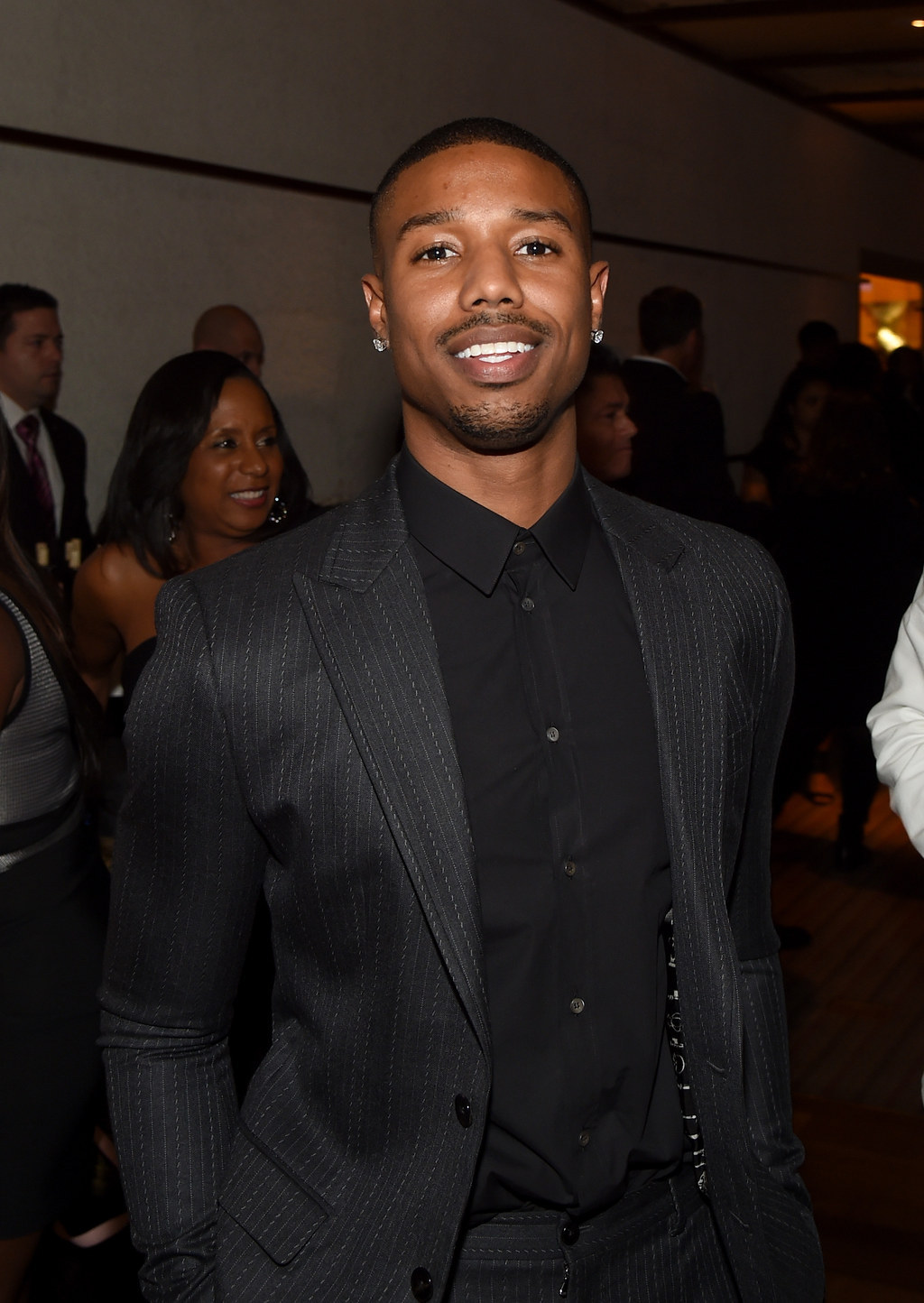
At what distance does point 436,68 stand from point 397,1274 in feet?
19.2

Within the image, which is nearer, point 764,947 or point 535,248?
point 535,248

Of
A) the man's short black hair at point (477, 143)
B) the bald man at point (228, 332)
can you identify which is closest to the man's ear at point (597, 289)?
the man's short black hair at point (477, 143)

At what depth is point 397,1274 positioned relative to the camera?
1209 millimetres

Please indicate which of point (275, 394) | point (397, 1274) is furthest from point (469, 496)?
point (275, 394)

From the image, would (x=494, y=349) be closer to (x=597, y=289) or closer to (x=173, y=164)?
(x=597, y=289)

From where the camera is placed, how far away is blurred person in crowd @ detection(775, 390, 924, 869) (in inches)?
176

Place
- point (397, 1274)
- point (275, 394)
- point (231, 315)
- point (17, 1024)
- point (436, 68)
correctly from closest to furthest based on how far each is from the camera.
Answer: point (397, 1274), point (17, 1024), point (231, 315), point (275, 394), point (436, 68)

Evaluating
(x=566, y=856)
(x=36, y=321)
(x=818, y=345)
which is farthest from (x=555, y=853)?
(x=818, y=345)

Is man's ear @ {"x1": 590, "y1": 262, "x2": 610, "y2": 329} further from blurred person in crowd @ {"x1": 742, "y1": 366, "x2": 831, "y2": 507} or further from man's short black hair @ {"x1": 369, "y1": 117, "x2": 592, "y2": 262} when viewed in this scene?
blurred person in crowd @ {"x1": 742, "y1": 366, "x2": 831, "y2": 507}

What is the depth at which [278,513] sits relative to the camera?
307cm

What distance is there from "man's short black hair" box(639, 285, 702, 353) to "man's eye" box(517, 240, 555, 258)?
3820 millimetres

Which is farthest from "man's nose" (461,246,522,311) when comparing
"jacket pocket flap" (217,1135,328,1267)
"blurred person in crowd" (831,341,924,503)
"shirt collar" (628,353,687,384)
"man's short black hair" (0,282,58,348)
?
"blurred person in crowd" (831,341,924,503)

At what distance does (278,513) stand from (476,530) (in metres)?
1.77

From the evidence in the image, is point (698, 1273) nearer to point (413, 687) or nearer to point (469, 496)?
point (413, 687)
